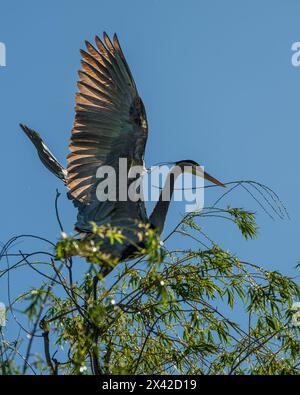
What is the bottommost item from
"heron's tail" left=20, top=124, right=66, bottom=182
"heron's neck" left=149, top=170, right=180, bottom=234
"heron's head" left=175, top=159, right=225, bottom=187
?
"heron's neck" left=149, top=170, right=180, bottom=234

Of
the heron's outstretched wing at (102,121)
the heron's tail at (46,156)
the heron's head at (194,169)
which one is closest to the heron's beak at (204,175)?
the heron's head at (194,169)

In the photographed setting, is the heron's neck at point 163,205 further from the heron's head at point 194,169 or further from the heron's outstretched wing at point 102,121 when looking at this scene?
the heron's outstretched wing at point 102,121

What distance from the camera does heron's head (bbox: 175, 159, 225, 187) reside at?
6.47 m

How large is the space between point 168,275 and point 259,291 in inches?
25.2

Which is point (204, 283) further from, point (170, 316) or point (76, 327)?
point (76, 327)

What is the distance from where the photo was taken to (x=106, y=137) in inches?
248

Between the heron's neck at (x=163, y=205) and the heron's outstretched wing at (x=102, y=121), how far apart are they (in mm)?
286

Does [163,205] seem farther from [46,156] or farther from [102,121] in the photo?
[46,156]

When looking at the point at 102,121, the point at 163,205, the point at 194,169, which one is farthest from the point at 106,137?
the point at 194,169

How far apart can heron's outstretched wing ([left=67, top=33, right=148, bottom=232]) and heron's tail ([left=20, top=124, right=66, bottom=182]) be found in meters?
0.40

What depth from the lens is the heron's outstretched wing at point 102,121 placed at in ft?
20.3

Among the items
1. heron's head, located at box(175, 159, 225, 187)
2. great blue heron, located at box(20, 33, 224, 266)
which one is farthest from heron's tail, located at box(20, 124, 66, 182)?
heron's head, located at box(175, 159, 225, 187)

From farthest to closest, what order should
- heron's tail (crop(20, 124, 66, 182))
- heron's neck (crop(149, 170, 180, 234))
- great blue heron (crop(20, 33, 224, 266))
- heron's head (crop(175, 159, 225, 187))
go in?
heron's tail (crop(20, 124, 66, 182)) < heron's head (crop(175, 159, 225, 187)) < heron's neck (crop(149, 170, 180, 234)) < great blue heron (crop(20, 33, 224, 266))

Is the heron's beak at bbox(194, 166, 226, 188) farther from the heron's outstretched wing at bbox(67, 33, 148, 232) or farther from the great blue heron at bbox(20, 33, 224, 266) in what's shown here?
the heron's outstretched wing at bbox(67, 33, 148, 232)
